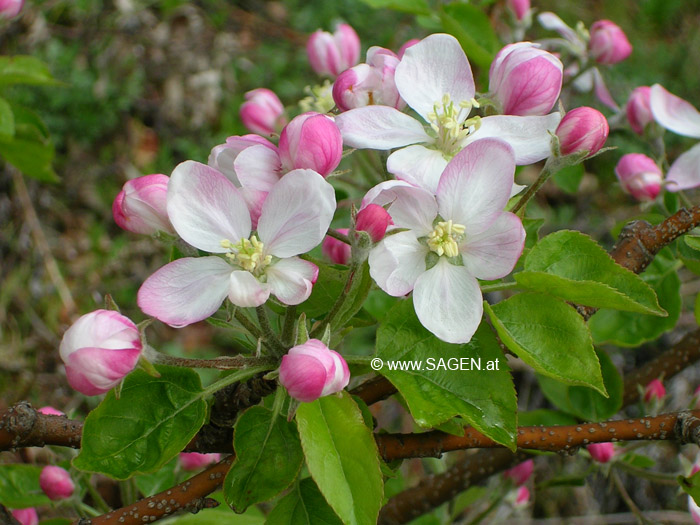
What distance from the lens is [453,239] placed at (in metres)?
0.97

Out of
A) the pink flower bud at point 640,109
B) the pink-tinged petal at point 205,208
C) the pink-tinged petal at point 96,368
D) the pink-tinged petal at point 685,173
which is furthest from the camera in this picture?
the pink flower bud at point 640,109

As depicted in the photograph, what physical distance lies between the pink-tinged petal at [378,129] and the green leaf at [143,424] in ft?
1.31

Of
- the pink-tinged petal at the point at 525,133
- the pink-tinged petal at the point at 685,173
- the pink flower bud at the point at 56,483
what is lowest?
the pink flower bud at the point at 56,483

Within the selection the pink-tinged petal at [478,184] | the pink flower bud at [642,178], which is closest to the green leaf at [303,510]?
the pink-tinged petal at [478,184]

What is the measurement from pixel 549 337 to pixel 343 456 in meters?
0.30

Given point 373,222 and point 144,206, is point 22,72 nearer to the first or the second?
point 144,206

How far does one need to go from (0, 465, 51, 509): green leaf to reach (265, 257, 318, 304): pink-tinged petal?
78 cm

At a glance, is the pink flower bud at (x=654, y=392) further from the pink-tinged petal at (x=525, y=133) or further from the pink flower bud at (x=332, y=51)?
the pink flower bud at (x=332, y=51)

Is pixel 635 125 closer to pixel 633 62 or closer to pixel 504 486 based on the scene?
pixel 504 486

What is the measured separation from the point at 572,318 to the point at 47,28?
3.37 metres

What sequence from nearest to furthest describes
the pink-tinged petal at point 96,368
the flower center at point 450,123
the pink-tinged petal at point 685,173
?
the pink-tinged petal at point 96,368, the flower center at point 450,123, the pink-tinged petal at point 685,173

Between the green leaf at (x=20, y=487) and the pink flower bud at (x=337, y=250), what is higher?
the pink flower bud at (x=337, y=250)

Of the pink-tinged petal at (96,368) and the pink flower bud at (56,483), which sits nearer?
A: the pink-tinged petal at (96,368)

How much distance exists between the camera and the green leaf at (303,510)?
1.05 metres
